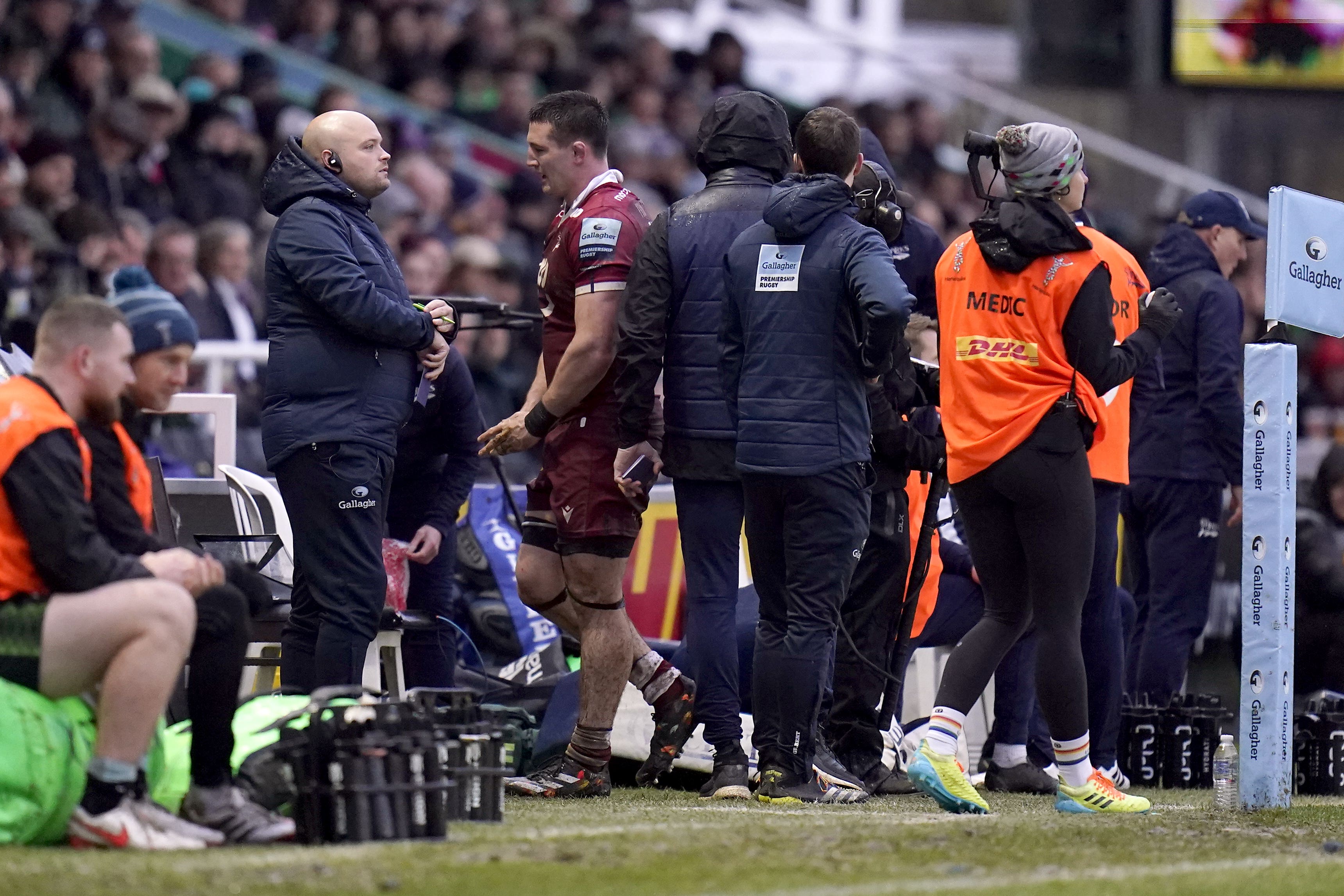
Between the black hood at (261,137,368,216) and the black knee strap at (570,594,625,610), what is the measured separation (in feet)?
4.62

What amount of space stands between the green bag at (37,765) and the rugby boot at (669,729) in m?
2.35

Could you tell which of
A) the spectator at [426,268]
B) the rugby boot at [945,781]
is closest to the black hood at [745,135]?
the rugby boot at [945,781]

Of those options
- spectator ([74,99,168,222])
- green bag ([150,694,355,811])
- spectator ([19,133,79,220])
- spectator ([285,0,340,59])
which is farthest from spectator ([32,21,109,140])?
green bag ([150,694,355,811])

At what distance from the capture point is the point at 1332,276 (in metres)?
6.92

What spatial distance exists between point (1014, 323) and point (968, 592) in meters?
2.17

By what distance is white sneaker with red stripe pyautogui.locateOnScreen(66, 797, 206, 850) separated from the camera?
5074mm

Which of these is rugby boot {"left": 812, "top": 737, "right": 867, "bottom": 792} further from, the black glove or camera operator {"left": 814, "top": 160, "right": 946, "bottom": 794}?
the black glove

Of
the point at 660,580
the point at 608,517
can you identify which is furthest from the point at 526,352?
the point at 608,517

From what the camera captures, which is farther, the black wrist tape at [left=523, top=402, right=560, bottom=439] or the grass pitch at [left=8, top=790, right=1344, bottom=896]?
the black wrist tape at [left=523, top=402, right=560, bottom=439]

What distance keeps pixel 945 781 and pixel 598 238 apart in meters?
1.98

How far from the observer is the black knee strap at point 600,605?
692cm

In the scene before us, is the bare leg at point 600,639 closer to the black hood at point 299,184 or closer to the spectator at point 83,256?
the black hood at point 299,184

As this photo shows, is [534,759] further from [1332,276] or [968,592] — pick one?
[1332,276]

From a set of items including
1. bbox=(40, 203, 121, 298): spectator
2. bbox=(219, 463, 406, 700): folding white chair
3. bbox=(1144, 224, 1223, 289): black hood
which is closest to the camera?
bbox=(219, 463, 406, 700): folding white chair
